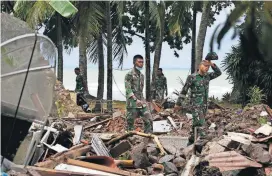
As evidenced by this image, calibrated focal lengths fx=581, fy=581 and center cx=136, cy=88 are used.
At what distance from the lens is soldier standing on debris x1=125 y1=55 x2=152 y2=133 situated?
1016cm

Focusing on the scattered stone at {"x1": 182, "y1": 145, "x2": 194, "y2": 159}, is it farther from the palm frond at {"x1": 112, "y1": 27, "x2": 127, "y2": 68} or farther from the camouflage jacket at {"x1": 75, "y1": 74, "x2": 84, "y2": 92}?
the palm frond at {"x1": 112, "y1": 27, "x2": 127, "y2": 68}

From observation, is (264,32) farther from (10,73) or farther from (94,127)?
(94,127)

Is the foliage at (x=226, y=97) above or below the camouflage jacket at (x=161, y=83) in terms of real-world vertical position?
below

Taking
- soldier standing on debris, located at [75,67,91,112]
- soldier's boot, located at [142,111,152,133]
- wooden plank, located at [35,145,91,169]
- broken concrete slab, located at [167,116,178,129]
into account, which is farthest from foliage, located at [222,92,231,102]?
wooden plank, located at [35,145,91,169]

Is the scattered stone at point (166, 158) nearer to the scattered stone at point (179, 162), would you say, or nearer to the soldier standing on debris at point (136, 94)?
the scattered stone at point (179, 162)

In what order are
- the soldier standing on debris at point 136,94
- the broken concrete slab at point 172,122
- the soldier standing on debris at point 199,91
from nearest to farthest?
the soldier standing on debris at point 199,91 < the soldier standing on debris at point 136,94 < the broken concrete slab at point 172,122

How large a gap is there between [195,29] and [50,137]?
15.3 metres

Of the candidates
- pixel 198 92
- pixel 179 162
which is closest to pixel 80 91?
pixel 198 92

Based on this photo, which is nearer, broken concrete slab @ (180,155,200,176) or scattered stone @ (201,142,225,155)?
broken concrete slab @ (180,155,200,176)

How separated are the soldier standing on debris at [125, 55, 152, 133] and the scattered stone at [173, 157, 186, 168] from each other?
186 cm

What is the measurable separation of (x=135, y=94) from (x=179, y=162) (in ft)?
7.31

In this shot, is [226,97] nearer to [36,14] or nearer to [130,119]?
[36,14]

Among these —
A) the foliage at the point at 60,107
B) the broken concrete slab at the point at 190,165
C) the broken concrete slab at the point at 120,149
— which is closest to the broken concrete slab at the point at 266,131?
the broken concrete slab at the point at 190,165

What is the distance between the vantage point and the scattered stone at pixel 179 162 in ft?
27.5
